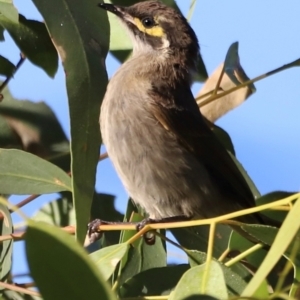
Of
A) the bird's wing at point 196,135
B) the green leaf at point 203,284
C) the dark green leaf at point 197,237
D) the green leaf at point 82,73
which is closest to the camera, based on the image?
the green leaf at point 203,284

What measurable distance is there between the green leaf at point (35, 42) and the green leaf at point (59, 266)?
1.41m

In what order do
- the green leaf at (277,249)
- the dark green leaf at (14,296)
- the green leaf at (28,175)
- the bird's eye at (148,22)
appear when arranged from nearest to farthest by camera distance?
1. the green leaf at (277,249)
2. the green leaf at (28,175)
3. the dark green leaf at (14,296)
4. the bird's eye at (148,22)

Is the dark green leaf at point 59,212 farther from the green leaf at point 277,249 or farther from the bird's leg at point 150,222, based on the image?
the green leaf at point 277,249

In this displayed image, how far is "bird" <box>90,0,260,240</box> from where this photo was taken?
3.11 meters

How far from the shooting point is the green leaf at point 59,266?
4.84 feet

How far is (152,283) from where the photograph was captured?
7.51 feet

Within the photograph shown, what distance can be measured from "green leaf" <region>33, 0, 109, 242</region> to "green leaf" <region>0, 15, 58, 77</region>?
362 mm

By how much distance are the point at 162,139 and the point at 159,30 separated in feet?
2.31

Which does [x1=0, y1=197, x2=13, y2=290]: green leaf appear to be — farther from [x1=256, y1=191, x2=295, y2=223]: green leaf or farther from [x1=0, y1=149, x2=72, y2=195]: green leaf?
[x1=256, y1=191, x2=295, y2=223]: green leaf

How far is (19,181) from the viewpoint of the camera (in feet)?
8.01

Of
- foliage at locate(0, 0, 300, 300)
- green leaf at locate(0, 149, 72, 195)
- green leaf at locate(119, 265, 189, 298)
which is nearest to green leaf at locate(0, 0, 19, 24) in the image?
foliage at locate(0, 0, 300, 300)

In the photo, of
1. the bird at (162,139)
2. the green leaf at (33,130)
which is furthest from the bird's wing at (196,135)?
the green leaf at (33,130)

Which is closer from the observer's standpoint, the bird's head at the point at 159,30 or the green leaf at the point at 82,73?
the green leaf at the point at 82,73

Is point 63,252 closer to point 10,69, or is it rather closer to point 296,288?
point 296,288
